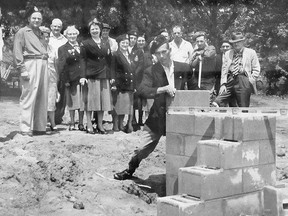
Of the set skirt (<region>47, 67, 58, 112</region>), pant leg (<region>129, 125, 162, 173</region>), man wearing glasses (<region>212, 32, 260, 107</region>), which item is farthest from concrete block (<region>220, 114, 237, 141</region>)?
skirt (<region>47, 67, 58, 112</region>)

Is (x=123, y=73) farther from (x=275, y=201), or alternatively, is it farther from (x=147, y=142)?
(x=275, y=201)

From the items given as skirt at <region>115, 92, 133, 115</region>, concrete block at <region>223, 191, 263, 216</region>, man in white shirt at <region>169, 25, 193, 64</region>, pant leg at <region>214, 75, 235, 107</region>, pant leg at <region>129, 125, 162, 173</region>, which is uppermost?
man in white shirt at <region>169, 25, 193, 64</region>

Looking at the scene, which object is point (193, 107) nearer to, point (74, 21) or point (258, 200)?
point (258, 200)

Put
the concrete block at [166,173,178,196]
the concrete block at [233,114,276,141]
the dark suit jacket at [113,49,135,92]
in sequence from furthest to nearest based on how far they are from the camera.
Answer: the dark suit jacket at [113,49,135,92] → the concrete block at [166,173,178,196] → the concrete block at [233,114,276,141]

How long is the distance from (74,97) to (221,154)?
415 cm

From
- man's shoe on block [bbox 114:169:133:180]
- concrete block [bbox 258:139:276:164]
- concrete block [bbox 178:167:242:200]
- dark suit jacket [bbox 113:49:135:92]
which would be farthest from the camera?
dark suit jacket [bbox 113:49:135:92]

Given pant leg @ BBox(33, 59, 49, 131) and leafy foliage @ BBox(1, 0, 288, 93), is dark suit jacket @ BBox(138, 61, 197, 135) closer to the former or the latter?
pant leg @ BBox(33, 59, 49, 131)

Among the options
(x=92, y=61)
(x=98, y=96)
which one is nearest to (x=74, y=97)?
(x=98, y=96)

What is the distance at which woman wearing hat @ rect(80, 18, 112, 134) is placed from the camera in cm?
807

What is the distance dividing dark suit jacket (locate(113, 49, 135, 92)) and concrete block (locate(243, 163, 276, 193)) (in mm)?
3940

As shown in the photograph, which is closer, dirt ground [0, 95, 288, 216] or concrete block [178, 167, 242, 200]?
concrete block [178, 167, 242, 200]

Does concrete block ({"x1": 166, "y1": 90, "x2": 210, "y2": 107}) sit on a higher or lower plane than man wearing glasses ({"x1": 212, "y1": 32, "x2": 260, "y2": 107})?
lower

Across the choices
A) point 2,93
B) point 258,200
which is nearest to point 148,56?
point 258,200

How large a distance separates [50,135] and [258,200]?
374 cm
